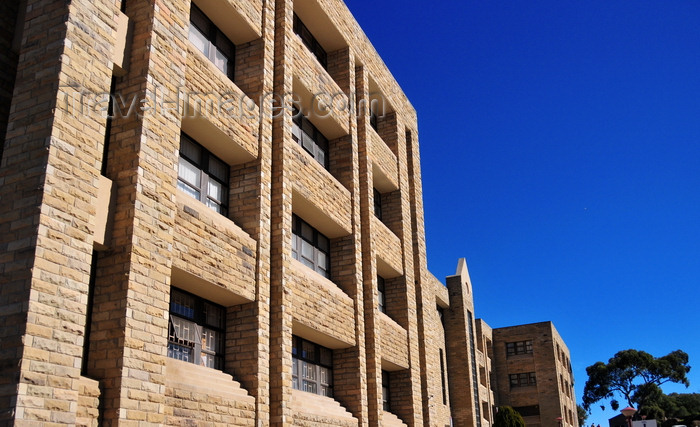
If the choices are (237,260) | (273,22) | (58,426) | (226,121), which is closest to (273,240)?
(237,260)

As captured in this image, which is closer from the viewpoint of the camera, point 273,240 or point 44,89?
point 44,89

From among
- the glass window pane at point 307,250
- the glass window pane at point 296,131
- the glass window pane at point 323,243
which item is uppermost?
the glass window pane at point 296,131

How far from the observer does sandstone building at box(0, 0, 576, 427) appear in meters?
8.88

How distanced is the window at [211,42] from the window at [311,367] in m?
7.09

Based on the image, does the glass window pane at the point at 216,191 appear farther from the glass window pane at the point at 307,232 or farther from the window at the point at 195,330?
the glass window pane at the point at 307,232

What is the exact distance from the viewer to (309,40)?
20922mm

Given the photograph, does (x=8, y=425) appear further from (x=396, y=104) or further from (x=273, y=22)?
(x=396, y=104)

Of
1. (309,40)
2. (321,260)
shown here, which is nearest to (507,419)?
(321,260)

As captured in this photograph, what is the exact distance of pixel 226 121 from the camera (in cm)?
1406

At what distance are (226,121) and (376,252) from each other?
8611 mm

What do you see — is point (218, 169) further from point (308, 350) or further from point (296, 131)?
point (308, 350)

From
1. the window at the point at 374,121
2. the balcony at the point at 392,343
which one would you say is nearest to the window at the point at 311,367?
the balcony at the point at 392,343

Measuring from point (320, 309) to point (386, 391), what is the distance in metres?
6.82

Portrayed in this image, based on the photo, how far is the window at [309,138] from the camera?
19062mm
